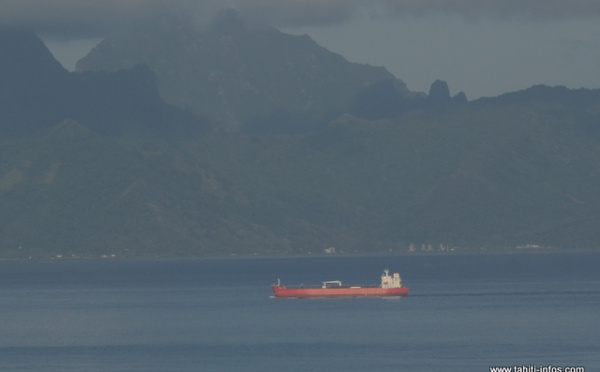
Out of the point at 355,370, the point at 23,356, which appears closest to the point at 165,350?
the point at 23,356

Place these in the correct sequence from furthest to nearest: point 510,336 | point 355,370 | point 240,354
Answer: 1. point 510,336
2. point 240,354
3. point 355,370

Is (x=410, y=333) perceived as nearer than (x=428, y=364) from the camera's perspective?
No

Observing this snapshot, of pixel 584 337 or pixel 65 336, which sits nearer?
pixel 584 337

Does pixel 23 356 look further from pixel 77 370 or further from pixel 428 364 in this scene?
pixel 428 364

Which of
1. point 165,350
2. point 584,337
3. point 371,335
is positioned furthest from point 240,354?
point 584,337

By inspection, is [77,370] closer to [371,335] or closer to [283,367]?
[283,367]

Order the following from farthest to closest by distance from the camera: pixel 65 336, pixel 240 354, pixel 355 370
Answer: pixel 65 336
pixel 240 354
pixel 355 370

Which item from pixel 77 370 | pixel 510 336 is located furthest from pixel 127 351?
pixel 510 336

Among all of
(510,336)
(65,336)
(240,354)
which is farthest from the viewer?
(65,336)
